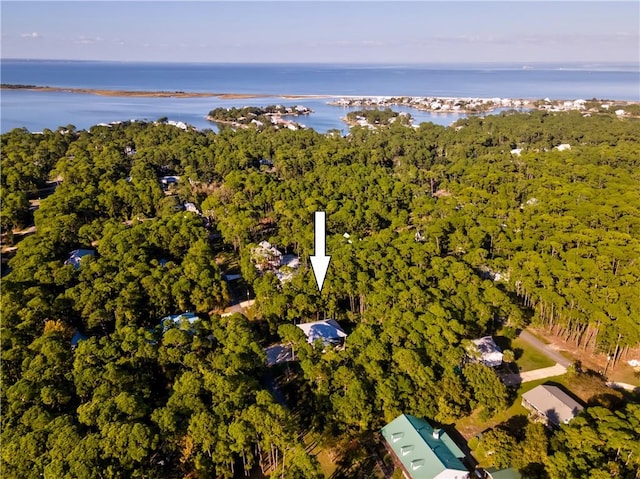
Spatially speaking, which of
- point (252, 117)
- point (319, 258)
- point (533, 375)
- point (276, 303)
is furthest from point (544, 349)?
point (252, 117)

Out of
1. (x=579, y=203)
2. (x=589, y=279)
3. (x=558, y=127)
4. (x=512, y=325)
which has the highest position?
(x=558, y=127)

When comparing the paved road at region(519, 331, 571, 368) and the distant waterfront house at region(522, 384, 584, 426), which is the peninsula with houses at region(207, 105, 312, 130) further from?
the distant waterfront house at region(522, 384, 584, 426)

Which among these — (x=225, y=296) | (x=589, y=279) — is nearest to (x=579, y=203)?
(x=589, y=279)

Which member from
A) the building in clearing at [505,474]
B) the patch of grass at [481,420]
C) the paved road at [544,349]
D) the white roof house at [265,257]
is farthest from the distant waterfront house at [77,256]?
the paved road at [544,349]

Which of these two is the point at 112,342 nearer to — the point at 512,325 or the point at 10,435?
the point at 10,435

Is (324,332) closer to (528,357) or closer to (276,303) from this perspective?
(276,303)

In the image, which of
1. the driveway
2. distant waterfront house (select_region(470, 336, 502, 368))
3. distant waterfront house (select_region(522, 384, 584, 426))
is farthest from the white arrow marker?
distant waterfront house (select_region(522, 384, 584, 426))
